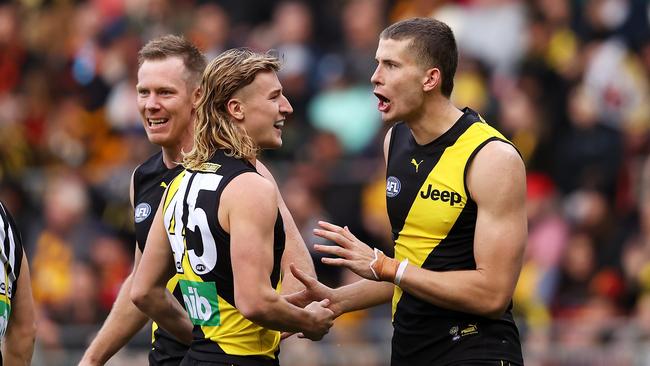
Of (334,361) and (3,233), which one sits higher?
(3,233)

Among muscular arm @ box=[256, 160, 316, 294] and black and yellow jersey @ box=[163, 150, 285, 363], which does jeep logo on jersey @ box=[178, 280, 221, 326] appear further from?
muscular arm @ box=[256, 160, 316, 294]

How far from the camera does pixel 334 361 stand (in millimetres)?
13172

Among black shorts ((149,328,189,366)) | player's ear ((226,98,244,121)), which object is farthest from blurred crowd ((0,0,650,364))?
player's ear ((226,98,244,121))

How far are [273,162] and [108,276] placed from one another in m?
2.22

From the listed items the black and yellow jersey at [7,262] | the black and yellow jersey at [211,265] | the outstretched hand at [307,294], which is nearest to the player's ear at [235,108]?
the black and yellow jersey at [211,265]

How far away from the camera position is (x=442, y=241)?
290 inches

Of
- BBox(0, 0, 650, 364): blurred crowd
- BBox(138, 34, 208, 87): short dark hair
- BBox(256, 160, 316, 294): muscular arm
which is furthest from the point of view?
BBox(0, 0, 650, 364): blurred crowd

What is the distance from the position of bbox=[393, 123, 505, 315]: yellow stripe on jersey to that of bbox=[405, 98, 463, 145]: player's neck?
143 mm

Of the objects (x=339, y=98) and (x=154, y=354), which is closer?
(x=154, y=354)

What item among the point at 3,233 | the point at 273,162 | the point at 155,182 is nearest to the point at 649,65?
the point at 273,162

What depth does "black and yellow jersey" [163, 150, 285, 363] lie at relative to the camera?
6.84 m

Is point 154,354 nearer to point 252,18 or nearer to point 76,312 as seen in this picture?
point 76,312

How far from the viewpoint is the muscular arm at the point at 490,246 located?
23.3ft

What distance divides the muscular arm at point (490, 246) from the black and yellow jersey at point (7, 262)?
2.09 meters
